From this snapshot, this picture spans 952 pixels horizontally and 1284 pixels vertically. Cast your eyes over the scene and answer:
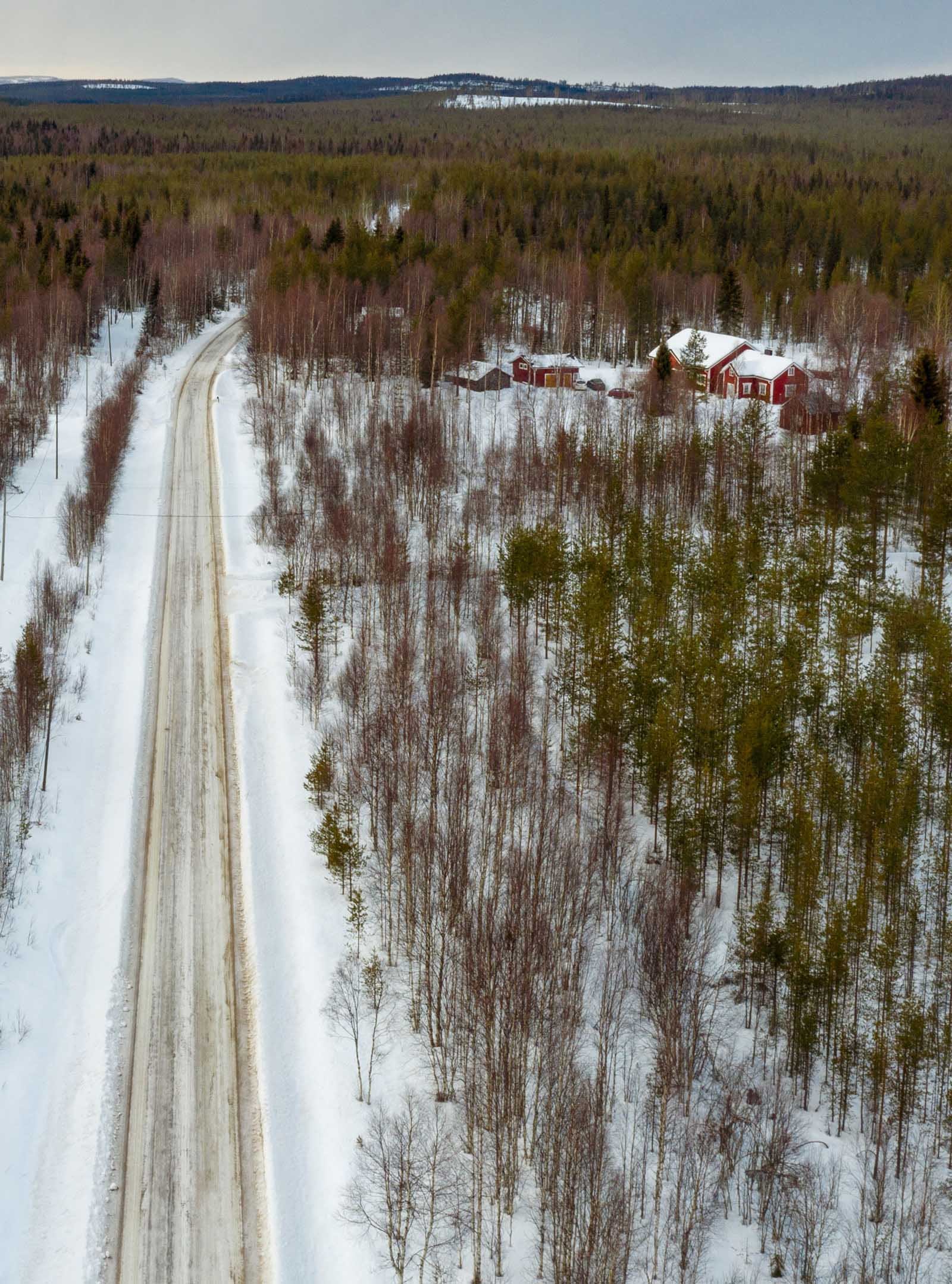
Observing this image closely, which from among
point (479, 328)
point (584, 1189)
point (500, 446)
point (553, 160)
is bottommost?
point (584, 1189)

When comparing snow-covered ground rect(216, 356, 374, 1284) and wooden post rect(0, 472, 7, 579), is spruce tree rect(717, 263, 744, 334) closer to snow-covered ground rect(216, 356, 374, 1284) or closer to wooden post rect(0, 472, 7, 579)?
snow-covered ground rect(216, 356, 374, 1284)

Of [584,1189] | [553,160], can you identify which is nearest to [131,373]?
[584,1189]

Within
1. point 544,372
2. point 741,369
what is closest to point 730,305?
point 741,369

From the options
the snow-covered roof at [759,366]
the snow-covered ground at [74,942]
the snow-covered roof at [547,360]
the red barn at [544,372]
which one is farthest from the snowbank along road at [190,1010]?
the snow-covered roof at [759,366]

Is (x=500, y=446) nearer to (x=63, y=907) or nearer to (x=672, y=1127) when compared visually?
(x=63, y=907)

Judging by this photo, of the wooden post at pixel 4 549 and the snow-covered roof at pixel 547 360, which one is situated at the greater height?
the snow-covered roof at pixel 547 360

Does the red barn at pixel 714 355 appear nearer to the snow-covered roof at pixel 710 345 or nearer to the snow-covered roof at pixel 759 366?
the snow-covered roof at pixel 710 345
